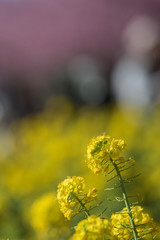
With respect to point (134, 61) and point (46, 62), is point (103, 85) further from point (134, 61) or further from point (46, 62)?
point (46, 62)

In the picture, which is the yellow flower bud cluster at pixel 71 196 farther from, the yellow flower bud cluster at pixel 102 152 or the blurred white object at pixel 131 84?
the blurred white object at pixel 131 84

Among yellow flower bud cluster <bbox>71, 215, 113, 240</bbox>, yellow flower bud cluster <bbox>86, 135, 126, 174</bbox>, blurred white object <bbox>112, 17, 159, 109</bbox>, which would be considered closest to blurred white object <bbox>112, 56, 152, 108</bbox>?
blurred white object <bbox>112, 17, 159, 109</bbox>

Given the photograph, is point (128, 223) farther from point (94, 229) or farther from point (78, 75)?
point (78, 75)

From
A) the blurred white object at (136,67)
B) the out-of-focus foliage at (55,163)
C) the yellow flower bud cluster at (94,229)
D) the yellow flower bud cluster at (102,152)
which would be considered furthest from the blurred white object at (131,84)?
the yellow flower bud cluster at (94,229)

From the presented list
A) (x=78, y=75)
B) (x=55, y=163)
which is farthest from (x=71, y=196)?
(x=78, y=75)

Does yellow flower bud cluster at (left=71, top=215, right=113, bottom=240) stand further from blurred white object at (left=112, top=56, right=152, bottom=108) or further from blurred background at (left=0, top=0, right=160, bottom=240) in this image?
blurred white object at (left=112, top=56, right=152, bottom=108)

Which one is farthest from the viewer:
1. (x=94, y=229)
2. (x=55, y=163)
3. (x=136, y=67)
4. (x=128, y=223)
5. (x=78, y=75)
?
(x=78, y=75)
